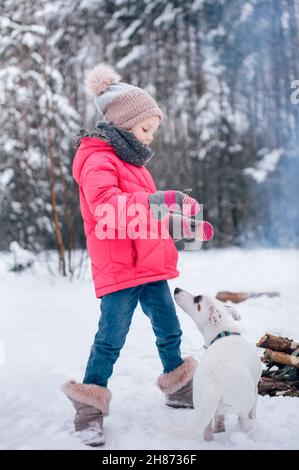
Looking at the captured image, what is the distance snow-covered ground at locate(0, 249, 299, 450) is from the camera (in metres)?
2.28

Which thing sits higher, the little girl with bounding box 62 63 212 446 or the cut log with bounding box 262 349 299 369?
the little girl with bounding box 62 63 212 446

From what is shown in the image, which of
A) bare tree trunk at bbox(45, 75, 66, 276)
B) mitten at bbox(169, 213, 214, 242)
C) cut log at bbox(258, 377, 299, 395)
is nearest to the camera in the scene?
mitten at bbox(169, 213, 214, 242)

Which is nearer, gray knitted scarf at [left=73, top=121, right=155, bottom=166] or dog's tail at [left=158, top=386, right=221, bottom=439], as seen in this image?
dog's tail at [left=158, top=386, right=221, bottom=439]

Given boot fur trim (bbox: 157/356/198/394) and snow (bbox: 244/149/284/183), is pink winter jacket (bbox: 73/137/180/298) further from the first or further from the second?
snow (bbox: 244/149/284/183)

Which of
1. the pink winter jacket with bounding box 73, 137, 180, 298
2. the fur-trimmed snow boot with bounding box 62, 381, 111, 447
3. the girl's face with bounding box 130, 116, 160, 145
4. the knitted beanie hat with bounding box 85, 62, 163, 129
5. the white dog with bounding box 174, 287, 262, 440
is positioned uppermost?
the knitted beanie hat with bounding box 85, 62, 163, 129

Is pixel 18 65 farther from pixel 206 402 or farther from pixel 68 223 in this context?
pixel 206 402

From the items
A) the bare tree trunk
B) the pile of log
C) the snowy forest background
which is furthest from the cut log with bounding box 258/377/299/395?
the snowy forest background

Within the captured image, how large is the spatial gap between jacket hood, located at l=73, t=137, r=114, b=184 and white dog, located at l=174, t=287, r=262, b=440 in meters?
0.89

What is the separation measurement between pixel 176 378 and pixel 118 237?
34.4 inches

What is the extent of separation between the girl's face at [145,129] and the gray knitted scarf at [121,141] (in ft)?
0.22

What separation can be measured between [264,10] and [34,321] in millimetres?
9013

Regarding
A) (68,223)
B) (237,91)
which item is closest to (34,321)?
(68,223)

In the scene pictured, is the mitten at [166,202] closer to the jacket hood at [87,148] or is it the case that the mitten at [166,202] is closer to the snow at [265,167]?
the jacket hood at [87,148]

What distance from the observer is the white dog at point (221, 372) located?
6.80 feet
